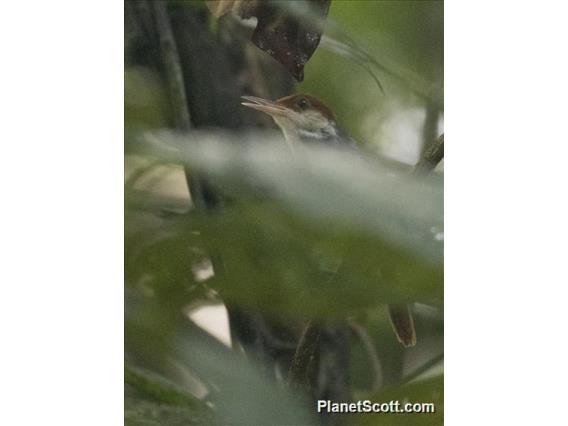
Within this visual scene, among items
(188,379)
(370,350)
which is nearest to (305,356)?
(370,350)

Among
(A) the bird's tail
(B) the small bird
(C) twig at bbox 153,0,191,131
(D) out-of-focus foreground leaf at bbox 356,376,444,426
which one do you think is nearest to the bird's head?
(B) the small bird

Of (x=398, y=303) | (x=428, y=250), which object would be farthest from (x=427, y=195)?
(x=398, y=303)

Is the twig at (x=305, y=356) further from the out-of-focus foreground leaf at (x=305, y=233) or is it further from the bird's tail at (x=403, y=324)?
the bird's tail at (x=403, y=324)

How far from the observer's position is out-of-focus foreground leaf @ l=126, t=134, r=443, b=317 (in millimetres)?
1688

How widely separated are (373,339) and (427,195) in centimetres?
30

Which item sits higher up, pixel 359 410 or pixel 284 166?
pixel 284 166

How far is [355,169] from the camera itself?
171 cm

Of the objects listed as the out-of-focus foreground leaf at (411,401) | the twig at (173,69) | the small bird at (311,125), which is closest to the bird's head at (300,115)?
the small bird at (311,125)

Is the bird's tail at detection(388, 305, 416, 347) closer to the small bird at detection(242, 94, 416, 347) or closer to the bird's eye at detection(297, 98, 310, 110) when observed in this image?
the small bird at detection(242, 94, 416, 347)

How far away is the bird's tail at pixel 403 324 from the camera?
66.7 inches

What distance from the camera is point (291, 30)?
172 cm

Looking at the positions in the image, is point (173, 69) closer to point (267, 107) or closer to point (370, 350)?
point (267, 107)

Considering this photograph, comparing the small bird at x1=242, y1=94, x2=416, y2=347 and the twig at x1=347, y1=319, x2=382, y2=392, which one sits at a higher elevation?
the small bird at x1=242, y1=94, x2=416, y2=347

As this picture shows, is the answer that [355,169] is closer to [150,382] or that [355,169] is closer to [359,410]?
[359,410]
